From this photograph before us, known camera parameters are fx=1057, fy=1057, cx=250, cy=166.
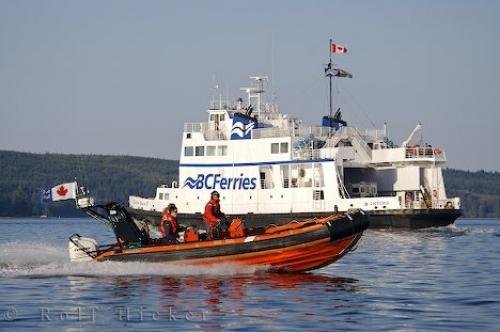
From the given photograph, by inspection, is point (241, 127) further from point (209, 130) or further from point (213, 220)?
point (213, 220)

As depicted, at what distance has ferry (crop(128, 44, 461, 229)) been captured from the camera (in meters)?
48.2

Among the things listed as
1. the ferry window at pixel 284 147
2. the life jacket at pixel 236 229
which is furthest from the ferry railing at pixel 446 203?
the life jacket at pixel 236 229

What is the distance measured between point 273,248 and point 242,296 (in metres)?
4.26

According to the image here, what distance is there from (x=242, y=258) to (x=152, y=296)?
176 inches

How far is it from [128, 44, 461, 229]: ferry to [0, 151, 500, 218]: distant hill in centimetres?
10104

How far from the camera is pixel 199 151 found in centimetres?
5181

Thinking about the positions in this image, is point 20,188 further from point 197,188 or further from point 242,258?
point 242,258

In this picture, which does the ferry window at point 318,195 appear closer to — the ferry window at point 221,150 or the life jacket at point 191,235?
the ferry window at point 221,150

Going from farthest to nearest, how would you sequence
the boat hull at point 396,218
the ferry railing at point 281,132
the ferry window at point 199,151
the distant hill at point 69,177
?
the distant hill at point 69,177 → the ferry window at point 199,151 → the ferry railing at point 281,132 → the boat hull at point 396,218

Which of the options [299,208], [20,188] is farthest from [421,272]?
[20,188]

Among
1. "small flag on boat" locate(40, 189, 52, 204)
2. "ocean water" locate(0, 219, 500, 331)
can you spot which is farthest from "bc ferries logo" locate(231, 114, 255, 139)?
"small flag on boat" locate(40, 189, 52, 204)

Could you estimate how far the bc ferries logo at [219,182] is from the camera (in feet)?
165

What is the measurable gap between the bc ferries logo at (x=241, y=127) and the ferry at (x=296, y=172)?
0.16 ft

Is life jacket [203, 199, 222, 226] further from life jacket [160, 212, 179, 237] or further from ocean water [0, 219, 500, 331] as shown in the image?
ocean water [0, 219, 500, 331]
